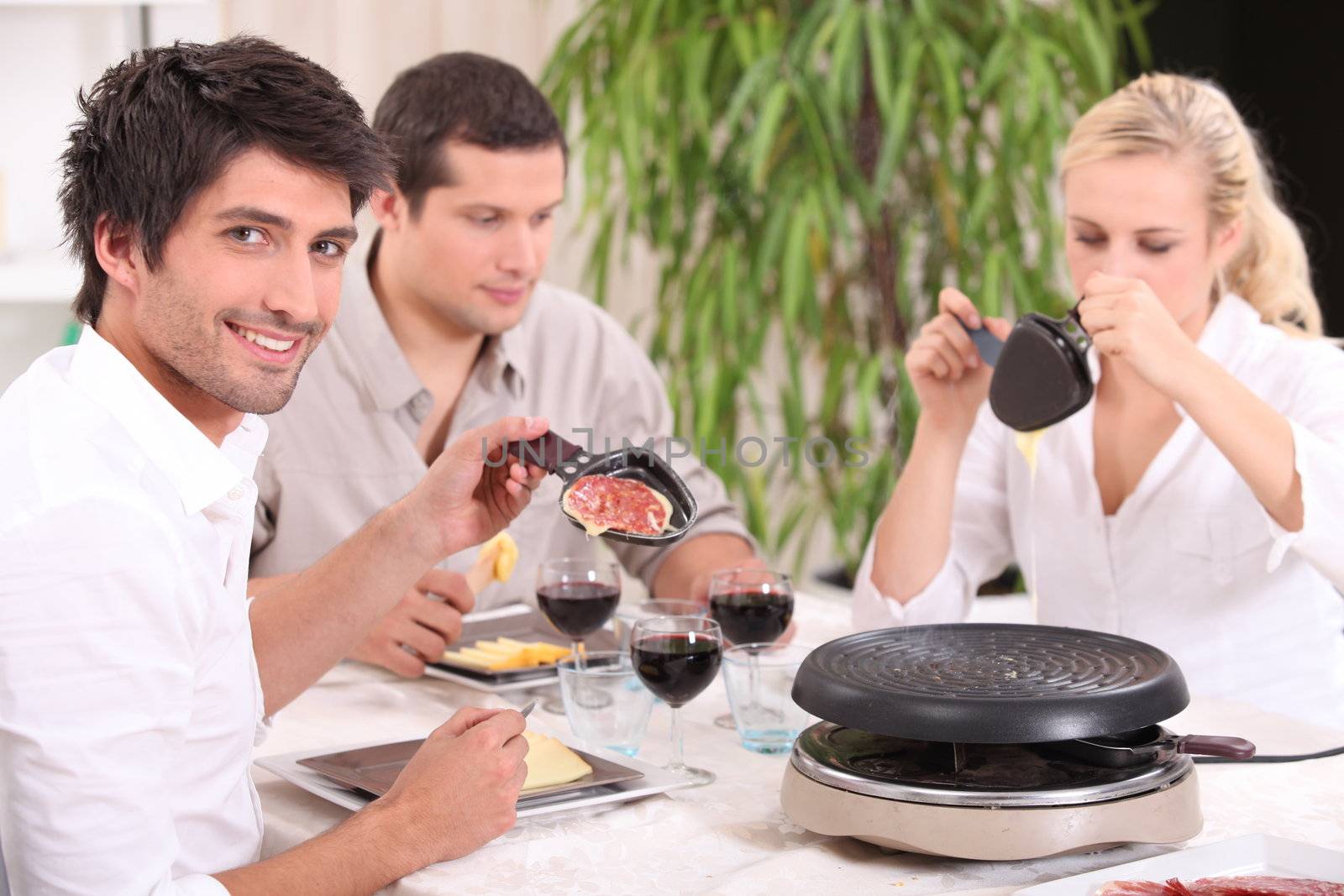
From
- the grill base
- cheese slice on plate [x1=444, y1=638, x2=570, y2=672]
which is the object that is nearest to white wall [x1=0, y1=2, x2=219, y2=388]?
cheese slice on plate [x1=444, y1=638, x2=570, y2=672]

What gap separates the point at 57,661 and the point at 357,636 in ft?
1.89

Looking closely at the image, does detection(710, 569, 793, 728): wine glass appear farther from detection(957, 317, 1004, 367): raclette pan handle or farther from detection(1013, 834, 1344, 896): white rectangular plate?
detection(1013, 834, 1344, 896): white rectangular plate

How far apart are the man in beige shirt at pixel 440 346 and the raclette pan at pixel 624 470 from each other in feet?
2.41

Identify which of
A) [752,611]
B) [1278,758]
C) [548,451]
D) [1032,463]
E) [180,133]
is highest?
[180,133]

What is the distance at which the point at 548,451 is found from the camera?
153cm

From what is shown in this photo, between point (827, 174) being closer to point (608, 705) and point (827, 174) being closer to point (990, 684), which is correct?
point (608, 705)

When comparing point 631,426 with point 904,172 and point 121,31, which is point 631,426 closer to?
point 904,172

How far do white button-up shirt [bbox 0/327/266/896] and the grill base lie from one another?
0.54 meters

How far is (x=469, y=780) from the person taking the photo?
1256mm

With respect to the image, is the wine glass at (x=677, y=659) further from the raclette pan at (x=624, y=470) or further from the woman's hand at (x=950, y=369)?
the woman's hand at (x=950, y=369)

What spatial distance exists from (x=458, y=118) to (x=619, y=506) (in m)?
1.11

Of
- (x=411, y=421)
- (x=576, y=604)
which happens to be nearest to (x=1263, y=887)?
Result: (x=576, y=604)

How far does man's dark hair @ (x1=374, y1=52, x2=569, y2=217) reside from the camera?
238cm

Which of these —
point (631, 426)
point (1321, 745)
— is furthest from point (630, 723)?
point (631, 426)
